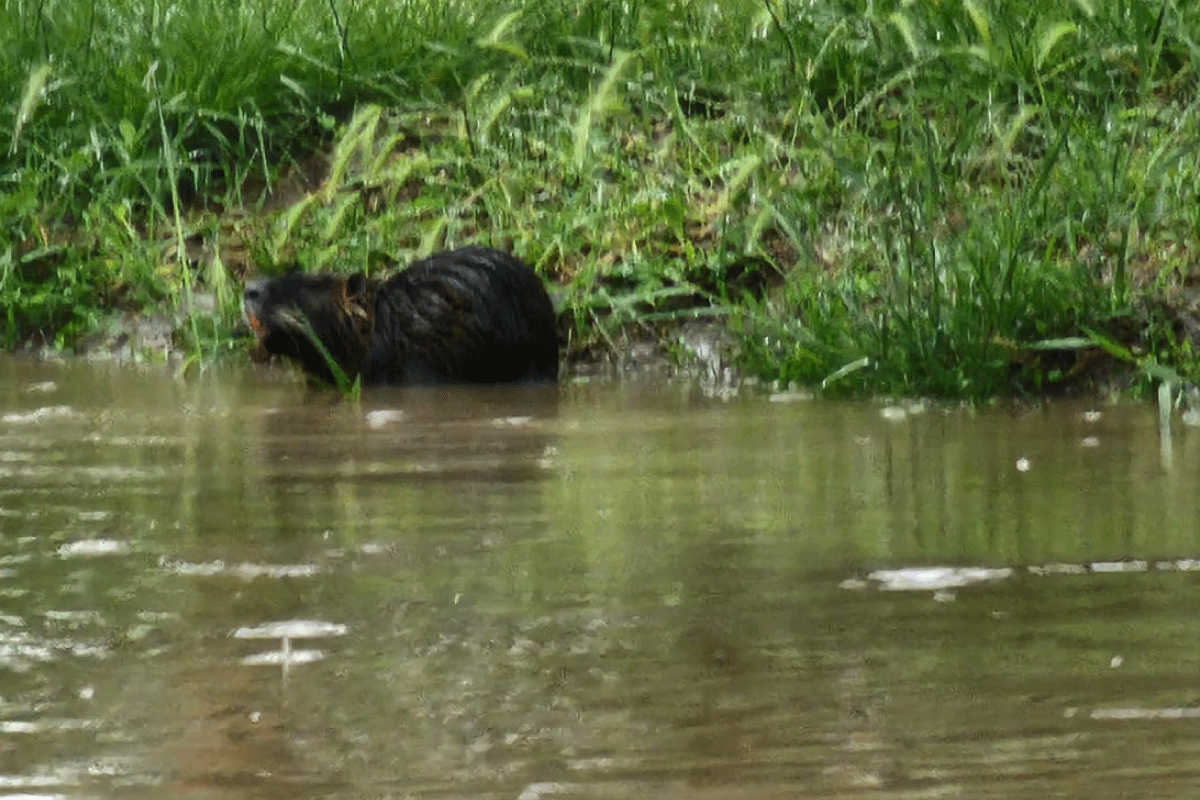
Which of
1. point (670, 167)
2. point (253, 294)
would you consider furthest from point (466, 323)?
point (670, 167)

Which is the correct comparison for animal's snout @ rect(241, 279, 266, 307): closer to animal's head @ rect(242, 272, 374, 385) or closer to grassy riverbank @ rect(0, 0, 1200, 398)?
animal's head @ rect(242, 272, 374, 385)

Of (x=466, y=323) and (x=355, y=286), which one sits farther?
(x=355, y=286)

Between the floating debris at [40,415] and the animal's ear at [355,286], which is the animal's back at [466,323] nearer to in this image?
the animal's ear at [355,286]

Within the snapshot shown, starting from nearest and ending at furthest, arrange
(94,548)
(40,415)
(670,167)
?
(94,548) < (40,415) < (670,167)

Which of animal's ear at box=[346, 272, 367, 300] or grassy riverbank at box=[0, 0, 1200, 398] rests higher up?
grassy riverbank at box=[0, 0, 1200, 398]

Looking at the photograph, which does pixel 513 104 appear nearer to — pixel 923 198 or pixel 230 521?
pixel 923 198

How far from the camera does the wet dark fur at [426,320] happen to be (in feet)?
21.1

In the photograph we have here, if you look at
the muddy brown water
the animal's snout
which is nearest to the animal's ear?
the animal's snout

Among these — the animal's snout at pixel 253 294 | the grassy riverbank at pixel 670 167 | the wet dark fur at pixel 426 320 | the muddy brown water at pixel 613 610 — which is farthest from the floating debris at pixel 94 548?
the animal's snout at pixel 253 294

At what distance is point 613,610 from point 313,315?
3.36m

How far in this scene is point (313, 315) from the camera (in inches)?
257

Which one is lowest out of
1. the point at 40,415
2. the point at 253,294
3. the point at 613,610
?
the point at 613,610

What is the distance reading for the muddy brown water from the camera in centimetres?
256

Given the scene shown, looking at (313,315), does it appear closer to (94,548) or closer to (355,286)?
(355,286)
